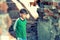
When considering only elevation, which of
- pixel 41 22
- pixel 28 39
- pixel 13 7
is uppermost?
pixel 13 7

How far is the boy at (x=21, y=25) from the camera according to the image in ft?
11.7

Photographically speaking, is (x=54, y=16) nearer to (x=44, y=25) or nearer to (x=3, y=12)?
(x=44, y=25)

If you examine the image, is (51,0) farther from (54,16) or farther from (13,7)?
(13,7)

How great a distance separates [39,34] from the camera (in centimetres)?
360

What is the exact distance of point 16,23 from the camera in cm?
355

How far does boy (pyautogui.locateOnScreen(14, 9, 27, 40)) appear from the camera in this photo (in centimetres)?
356

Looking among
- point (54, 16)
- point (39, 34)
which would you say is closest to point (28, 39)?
point (39, 34)

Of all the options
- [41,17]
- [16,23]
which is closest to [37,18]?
[41,17]

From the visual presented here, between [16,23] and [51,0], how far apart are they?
561 millimetres

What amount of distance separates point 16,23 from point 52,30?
50 centimetres

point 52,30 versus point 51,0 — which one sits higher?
point 51,0

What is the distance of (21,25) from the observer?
140 inches

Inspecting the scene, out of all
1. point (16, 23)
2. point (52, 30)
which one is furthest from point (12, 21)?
point (52, 30)

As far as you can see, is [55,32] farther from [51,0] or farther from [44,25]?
[51,0]
